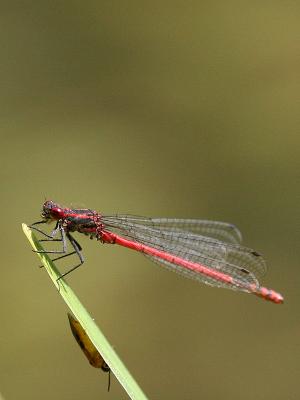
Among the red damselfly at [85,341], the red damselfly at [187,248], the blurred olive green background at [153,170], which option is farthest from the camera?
the blurred olive green background at [153,170]

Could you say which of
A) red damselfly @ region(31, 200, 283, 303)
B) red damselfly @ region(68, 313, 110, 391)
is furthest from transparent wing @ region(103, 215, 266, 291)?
red damselfly @ region(68, 313, 110, 391)

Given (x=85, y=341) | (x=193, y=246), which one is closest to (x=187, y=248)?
(x=193, y=246)

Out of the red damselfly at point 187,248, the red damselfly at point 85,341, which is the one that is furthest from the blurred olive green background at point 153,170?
the red damselfly at point 85,341

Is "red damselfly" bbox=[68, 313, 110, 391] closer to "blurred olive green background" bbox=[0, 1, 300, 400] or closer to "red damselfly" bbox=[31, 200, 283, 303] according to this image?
"red damselfly" bbox=[31, 200, 283, 303]

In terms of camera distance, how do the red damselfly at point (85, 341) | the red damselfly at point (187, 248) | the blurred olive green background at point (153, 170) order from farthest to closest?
the blurred olive green background at point (153, 170)
the red damselfly at point (187, 248)
the red damselfly at point (85, 341)

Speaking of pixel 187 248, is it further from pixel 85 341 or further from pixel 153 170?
pixel 153 170

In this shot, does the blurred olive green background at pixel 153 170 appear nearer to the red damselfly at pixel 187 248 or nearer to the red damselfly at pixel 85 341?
the red damselfly at pixel 187 248

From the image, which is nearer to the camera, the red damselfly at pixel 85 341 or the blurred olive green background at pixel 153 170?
the red damselfly at pixel 85 341
